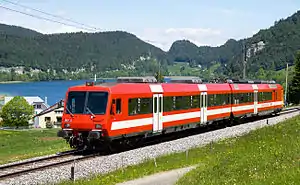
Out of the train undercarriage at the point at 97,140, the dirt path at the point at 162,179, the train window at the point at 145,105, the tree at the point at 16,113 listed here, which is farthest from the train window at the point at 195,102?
the tree at the point at 16,113

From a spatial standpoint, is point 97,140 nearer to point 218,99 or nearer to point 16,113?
point 218,99

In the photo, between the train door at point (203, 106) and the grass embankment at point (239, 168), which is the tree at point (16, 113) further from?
the grass embankment at point (239, 168)

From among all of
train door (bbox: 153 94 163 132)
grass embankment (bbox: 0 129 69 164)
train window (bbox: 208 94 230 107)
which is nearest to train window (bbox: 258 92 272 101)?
train window (bbox: 208 94 230 107)

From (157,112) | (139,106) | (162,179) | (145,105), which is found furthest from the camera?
(157,112)

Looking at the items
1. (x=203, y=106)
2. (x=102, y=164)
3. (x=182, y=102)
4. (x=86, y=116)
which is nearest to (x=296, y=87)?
(x=203, y=106)

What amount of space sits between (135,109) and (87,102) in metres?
2.75

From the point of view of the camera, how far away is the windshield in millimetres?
22359

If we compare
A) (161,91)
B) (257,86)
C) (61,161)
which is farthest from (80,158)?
(257,86)

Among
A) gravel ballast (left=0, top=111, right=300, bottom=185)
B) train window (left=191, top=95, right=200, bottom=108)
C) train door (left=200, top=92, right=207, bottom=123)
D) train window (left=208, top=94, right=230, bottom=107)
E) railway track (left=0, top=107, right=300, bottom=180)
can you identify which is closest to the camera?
gravel ballast (left=0, top=111, right=300, bottom=185)

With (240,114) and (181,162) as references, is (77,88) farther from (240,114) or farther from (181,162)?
(240,114)

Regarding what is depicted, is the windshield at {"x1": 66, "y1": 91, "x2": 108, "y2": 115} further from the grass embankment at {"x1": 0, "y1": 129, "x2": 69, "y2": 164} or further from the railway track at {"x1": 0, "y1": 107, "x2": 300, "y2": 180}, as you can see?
the grass embankment at {"x1": 0, "y1": 129, "x2": 69, "y2": 164}

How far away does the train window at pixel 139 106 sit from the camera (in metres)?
24.0

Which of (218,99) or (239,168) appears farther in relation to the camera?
(218,99)

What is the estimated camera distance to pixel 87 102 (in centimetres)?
2275
